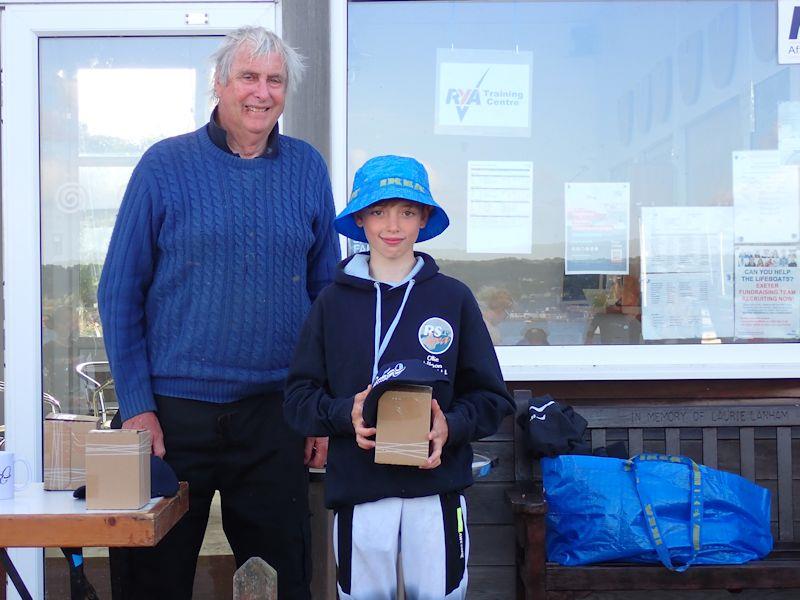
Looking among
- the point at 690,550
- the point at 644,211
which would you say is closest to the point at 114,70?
the point at 644,211

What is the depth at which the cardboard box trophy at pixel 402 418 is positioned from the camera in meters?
2.20

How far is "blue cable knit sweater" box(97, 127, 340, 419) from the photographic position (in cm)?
265

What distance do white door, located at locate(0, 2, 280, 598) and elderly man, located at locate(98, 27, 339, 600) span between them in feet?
3.75

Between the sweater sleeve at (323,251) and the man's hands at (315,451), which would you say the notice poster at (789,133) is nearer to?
the sweater sleeve at (323,251)

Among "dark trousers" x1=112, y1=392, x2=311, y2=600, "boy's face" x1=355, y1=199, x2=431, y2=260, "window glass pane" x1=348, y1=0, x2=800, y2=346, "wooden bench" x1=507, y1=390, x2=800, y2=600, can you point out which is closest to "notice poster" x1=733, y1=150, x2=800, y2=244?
"window glass pane" x1=348, y1=0, x2=800, y2=346

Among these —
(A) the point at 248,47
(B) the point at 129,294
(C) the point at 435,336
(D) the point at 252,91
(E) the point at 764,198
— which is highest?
(A) the point at 248,47

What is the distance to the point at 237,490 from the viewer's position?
9.11 ft

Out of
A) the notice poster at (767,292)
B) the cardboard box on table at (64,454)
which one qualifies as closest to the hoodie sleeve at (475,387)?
the cardboard box on table at (64,454)

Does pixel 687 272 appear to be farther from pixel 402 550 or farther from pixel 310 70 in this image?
pixel 402 550

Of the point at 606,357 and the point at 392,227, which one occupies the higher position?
the point at 392,227

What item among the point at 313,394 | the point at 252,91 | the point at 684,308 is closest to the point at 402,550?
the point at 313,394

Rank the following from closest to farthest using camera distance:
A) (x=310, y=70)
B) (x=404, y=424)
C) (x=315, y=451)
Result: (x=404, y=424), (x=315, y=451), (x=310, y=70)

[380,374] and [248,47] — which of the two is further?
[248,47]

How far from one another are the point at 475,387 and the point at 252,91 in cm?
108
